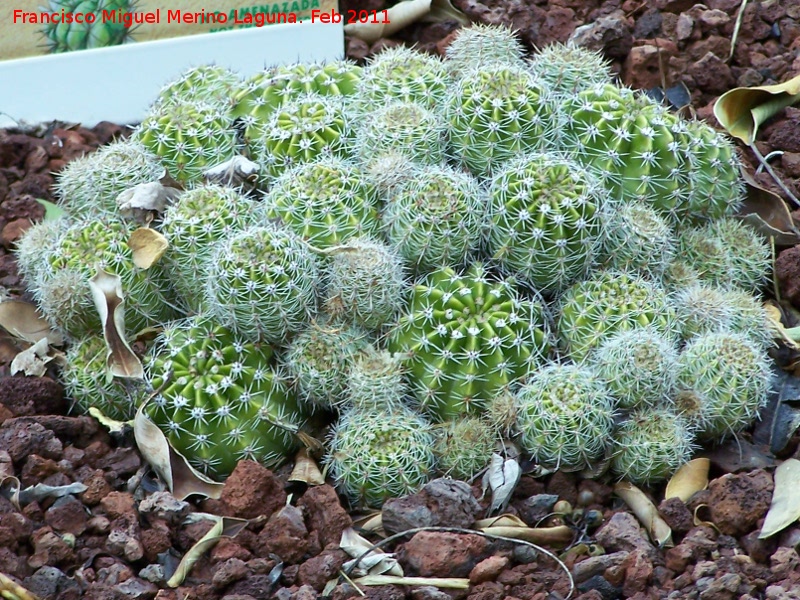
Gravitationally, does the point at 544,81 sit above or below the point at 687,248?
above

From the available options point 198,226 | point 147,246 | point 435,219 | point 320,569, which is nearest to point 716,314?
point 435,219

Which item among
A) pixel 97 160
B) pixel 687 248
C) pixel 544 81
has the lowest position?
pixel 687 248

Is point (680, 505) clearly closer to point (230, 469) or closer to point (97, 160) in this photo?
point (230, 469)

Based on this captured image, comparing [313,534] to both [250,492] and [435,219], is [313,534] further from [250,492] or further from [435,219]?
[435,219]

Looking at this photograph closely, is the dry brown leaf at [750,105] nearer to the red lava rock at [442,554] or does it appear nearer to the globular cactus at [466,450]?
the globular cactus at [466,450]

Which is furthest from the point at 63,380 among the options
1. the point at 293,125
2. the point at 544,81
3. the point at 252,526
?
the point at 544,81

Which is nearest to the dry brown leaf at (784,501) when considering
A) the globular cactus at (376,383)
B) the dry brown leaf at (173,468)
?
the globular cactus at (376,383)
